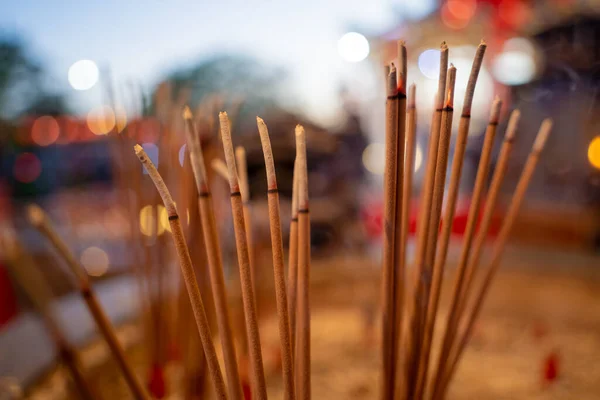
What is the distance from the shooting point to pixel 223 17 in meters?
0.97

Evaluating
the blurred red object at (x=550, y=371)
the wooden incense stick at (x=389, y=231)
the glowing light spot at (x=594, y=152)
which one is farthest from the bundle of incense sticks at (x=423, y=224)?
the glowing light spot at (x=594, y=152)

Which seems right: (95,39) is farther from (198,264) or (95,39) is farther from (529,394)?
(529,394)

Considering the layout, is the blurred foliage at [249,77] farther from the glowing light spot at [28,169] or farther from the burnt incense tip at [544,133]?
the burnt incense tip at [544,133]

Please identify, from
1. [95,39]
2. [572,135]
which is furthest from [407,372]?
[572,135]

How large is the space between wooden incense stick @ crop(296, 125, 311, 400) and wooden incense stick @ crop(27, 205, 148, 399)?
0.16 m

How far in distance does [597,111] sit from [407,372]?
5.37 feet

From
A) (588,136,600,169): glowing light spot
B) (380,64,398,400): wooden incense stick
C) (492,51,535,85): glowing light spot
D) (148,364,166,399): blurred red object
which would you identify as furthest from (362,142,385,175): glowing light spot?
(380,64,398,400): wooden incense stick

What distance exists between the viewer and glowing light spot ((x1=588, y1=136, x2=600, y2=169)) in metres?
1.67

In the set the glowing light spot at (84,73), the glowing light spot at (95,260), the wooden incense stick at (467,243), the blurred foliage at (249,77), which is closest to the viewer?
the wooden incense stick at (467,243)

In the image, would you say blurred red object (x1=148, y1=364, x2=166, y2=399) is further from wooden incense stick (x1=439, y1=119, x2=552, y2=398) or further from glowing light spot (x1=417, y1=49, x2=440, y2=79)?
glowing light spot (x1=417, y1=49, x2=440, y2=79)

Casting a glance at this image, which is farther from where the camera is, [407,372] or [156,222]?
[156,222]

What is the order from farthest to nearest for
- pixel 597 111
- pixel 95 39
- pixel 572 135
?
pixel 572 135
pixel 597 111
pixel 95 39

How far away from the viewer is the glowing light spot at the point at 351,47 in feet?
4.98

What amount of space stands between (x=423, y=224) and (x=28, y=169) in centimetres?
251
